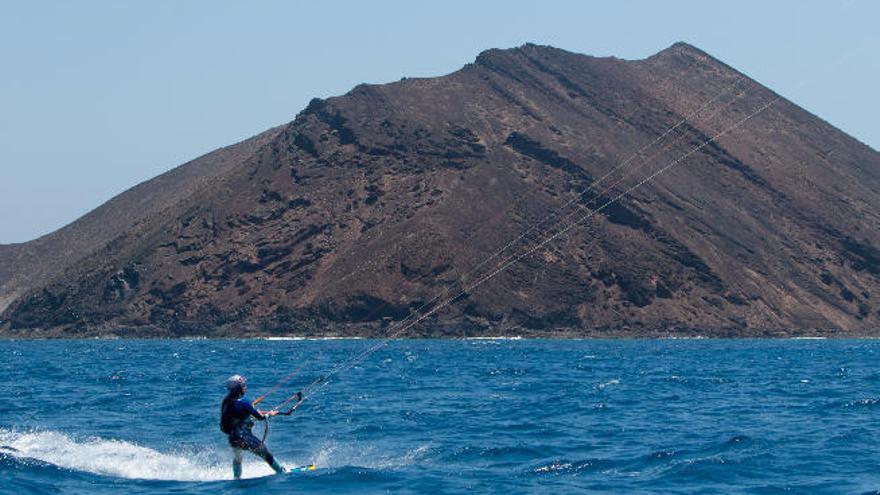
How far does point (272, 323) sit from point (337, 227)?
1228cm

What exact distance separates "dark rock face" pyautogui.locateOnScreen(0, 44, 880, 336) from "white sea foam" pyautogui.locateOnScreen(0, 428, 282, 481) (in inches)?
3044

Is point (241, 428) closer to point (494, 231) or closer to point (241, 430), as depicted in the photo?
point (241, 430)

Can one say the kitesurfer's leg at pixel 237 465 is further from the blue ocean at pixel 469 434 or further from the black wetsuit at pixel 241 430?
the blue ocean at pixel 469 434

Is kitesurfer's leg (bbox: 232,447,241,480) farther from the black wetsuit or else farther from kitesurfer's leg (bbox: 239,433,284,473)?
kitesurfer's leg (bbox: 239,433,284,473)

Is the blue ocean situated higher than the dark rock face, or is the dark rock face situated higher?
the dark rock face

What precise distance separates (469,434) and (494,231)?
8301cm

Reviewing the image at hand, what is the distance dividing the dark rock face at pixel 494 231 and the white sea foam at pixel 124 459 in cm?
7731

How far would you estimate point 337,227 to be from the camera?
11325cm

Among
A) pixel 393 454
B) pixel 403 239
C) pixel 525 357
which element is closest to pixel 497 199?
pixel 403 239

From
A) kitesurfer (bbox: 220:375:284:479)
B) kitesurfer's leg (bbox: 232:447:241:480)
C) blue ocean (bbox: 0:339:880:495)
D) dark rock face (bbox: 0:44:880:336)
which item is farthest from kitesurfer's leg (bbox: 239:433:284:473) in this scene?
dark rock face (bbox: 0:44:880:336)

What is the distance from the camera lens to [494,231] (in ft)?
350

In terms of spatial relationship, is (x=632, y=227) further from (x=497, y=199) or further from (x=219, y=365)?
(x=219, y=365)

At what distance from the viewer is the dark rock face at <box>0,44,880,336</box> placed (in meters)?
105

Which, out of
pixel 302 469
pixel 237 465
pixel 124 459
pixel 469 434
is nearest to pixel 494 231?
pixel 469 434
